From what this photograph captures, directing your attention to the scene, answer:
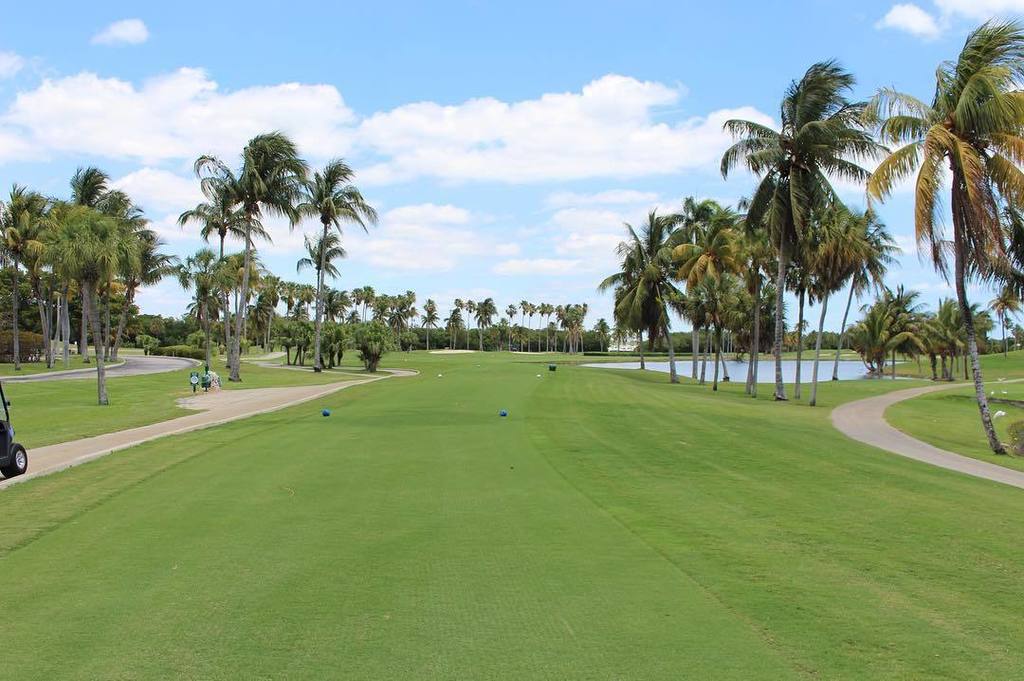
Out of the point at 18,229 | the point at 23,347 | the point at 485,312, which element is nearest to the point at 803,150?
the point at 18,229

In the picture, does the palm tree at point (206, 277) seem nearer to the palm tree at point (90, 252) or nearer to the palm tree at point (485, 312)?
the palm tree at point (90, 252)

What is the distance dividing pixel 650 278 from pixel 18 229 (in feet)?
144

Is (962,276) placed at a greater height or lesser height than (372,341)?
greater

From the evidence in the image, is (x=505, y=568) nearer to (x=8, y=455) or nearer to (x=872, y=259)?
(x=8, y=455)

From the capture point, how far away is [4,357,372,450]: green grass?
19.1 m

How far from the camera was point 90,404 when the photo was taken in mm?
28109

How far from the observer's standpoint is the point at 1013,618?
5762 mm

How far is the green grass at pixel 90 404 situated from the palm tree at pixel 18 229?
13.4m

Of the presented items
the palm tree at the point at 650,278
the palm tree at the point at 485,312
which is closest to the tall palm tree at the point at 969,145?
the palm tree at the point at 650,278

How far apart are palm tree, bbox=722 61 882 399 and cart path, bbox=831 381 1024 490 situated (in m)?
6.65

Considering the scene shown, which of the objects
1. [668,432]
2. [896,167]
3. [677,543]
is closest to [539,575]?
[677,543]

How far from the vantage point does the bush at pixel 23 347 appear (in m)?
59.8

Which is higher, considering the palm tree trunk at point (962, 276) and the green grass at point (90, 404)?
the palm tree trunk at point (962, 276)

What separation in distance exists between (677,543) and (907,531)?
9.58ft
